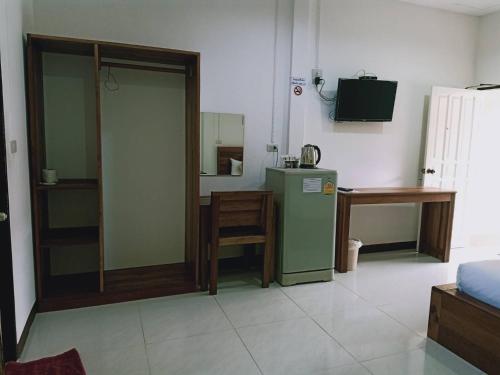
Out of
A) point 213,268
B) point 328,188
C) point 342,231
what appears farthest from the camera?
point 342,231

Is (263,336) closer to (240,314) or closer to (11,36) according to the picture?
(240,314)

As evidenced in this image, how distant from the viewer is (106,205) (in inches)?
137

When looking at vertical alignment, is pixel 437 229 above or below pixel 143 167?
below

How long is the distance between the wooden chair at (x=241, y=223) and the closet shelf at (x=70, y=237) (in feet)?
3.18

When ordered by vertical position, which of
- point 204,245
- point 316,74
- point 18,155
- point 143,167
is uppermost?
point 316,74

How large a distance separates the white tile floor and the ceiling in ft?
10.7

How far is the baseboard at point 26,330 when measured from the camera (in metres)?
2.29

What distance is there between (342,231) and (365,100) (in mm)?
1503

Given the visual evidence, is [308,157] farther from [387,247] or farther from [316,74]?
[387,247]

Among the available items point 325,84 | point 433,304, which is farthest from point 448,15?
point 433,304

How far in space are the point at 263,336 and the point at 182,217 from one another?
5.14ft

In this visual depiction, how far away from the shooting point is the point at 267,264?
11.2 feet

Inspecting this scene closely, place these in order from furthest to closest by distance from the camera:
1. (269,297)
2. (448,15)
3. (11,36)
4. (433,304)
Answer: (448,15) < (269,297) < (433,304) < (11,36)

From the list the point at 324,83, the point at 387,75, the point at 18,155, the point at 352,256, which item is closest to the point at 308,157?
the point at 324,83
